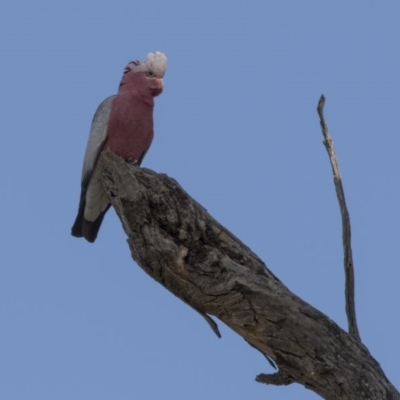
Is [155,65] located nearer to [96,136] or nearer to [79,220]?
[96,136]

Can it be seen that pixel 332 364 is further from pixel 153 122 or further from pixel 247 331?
pixel 153 122

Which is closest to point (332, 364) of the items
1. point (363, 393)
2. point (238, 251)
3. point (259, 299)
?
point (363, 393)

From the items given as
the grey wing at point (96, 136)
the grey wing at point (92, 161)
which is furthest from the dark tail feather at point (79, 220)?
the grey wing at point (96, 136)

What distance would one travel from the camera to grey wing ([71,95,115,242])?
857cm

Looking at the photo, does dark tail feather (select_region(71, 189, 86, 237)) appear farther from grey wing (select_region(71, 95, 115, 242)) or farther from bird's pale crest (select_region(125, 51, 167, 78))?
bird's pale crest (select_region(125, 51, 167, 78))

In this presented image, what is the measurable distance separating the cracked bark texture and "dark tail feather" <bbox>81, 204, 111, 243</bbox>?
2.87 metres

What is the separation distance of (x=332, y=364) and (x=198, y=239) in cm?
116

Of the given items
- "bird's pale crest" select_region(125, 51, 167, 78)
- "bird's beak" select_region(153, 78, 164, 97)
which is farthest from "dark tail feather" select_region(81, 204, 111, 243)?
"bird's pale crest" select_region(125, 51, 167, 78)

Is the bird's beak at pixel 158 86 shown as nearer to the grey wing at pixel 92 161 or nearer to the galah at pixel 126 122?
the galah at pixel 126 122


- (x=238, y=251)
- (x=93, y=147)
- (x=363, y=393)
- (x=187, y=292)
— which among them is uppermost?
(x=93, y=147)

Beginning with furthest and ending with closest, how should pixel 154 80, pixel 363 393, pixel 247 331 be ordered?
pixel 154 80
pixel 247 331
pixel 363 393

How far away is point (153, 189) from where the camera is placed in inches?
232

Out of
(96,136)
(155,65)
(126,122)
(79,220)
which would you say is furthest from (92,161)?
(155,65)

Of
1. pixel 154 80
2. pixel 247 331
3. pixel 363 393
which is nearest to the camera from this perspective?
pixel 363 393
